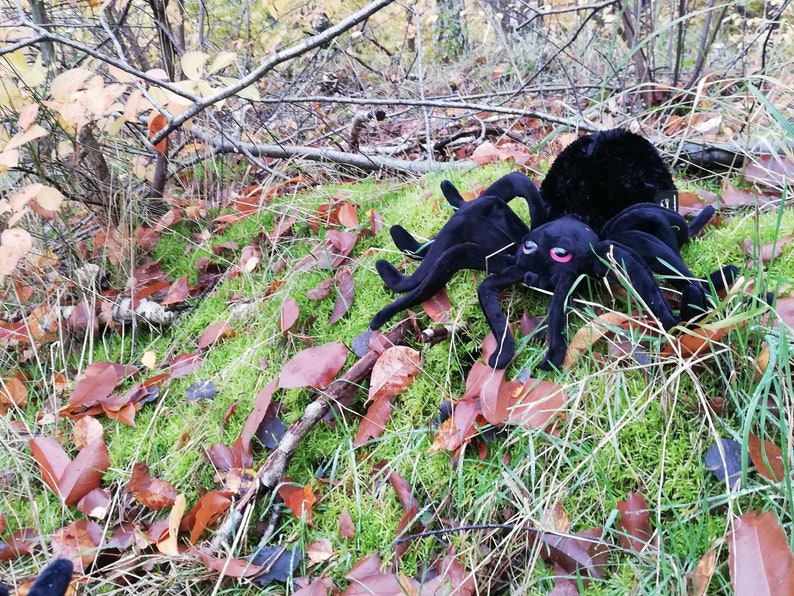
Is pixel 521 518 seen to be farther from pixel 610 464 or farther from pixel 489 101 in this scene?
pixel 489 101

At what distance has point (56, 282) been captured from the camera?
2307 millimetres

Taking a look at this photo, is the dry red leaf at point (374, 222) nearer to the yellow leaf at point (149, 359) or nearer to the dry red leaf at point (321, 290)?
the dry red leaf at point (321, 290)

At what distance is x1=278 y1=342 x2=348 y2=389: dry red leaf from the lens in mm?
1485

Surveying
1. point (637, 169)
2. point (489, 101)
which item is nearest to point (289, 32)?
point (489, 101)

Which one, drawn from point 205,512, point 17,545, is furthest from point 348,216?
point 17,545

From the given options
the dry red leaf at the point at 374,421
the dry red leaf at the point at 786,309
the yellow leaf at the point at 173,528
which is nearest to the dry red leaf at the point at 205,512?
the yellow leaf at the point at 173,528

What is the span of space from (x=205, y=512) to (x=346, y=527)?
0.38 meters

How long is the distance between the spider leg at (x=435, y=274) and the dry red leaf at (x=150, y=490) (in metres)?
0.74

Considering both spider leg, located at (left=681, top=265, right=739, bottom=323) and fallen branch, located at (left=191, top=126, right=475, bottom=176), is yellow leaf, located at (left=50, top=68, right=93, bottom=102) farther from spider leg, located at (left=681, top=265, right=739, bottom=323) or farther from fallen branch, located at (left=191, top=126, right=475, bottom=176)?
spider leg, located at (left=681, top=265, right=739, bottom=323)

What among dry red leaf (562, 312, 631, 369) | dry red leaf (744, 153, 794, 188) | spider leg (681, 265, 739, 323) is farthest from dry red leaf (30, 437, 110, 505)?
dry red leaf (744, 153, 794, 188)

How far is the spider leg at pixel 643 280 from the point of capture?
1.21 m

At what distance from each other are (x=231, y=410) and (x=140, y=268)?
123cm

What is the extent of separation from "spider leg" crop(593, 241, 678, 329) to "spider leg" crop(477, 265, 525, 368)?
25 centimetres

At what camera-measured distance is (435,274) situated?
146 centimetres
